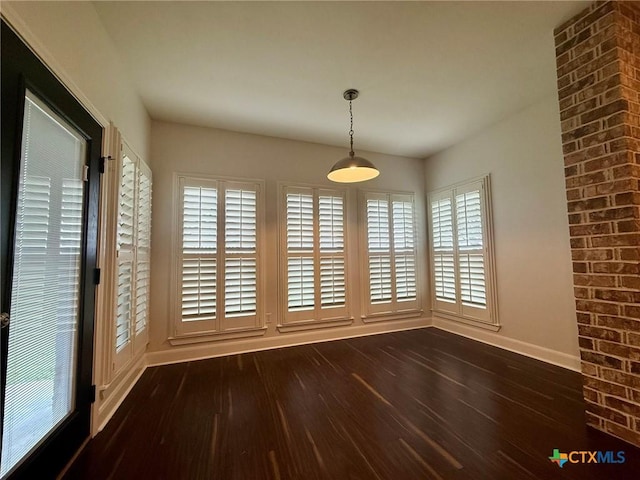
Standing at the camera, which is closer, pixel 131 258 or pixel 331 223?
pixel 131 258

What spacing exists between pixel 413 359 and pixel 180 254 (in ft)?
9.58

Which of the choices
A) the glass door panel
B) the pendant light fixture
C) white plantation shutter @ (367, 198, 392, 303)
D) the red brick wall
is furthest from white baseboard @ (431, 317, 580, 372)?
the glass door panel

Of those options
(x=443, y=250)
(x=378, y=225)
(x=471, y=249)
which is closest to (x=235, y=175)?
(x=378, y=225)

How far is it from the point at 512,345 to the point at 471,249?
1.25 metres

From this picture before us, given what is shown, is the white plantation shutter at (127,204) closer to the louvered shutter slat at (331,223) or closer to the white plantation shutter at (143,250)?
the white plantation shutter at (143,250)

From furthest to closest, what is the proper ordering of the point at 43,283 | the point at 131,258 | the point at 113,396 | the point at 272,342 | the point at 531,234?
the point at 272,342, the point at 531,234, the point at 131,258, the point at 113,396, the point at 43,283

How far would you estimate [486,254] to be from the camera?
368 cm

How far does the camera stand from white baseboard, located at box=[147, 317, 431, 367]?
3240 mm

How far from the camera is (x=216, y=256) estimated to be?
3428 mm

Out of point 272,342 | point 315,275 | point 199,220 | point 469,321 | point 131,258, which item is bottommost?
point 272,342

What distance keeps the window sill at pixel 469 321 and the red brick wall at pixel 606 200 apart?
169 centimetres

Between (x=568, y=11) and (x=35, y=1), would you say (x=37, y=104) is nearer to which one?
(x=35, y=1)

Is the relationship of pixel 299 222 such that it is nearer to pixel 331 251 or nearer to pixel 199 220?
pixel 331 251

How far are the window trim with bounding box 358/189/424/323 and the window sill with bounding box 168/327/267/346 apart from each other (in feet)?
5.05
